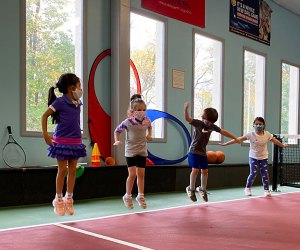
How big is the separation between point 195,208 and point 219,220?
0.87m

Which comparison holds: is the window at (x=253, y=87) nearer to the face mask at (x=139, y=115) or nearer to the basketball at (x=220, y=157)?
the basketball at (x=220, y=157)

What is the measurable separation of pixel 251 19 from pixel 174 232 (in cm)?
773

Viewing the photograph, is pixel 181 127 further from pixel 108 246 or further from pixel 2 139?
pixel 108 246

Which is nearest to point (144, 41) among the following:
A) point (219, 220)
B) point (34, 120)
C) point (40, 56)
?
point (40, 56)

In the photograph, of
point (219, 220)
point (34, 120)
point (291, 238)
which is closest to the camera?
point (291, 238)

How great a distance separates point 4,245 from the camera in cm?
309

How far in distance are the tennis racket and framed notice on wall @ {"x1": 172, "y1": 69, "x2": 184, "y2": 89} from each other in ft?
11.8

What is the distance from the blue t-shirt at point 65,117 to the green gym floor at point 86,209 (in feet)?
3.22

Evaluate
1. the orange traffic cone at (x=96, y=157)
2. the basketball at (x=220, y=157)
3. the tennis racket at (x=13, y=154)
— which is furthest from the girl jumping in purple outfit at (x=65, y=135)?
the basketball at (x=220, y=157)

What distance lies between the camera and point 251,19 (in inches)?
394

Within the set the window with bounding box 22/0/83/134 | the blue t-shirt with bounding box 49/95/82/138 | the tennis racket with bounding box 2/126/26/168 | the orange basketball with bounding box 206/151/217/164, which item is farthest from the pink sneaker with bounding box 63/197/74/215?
the orange basketball with bounding box 206/151/217/164

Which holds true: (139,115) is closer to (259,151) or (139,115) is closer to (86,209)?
(86,209)

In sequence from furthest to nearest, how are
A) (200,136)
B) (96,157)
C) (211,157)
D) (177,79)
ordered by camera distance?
(211,157), (177,79), (96,157), (200,136)

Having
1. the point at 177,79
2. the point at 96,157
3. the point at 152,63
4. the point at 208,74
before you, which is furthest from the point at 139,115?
the point at 208,74
